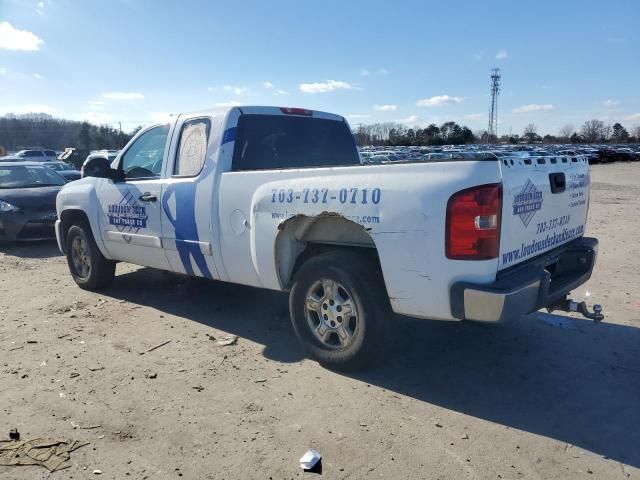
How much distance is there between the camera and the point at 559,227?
393 cm

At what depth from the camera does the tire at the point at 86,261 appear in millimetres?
6152

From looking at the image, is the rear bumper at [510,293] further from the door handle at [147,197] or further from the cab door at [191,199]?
the door handle at [147,197]

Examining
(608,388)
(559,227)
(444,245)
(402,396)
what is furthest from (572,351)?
(444,245)

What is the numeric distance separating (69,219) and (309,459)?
5.06m

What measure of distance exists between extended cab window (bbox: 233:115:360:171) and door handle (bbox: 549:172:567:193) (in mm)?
2179

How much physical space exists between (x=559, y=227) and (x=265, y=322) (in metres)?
2.86

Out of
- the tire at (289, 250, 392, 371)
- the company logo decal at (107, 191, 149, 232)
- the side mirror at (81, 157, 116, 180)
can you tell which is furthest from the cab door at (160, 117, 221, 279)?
the tire at (289, 250, 392, 371)

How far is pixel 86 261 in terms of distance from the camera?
6.36 metres

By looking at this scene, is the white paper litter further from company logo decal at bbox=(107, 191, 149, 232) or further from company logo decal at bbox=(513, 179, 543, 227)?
company logo decal at bbox=(107, 191, 149, 232)

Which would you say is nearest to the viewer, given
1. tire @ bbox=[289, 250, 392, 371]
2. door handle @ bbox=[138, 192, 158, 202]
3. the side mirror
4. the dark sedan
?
tire @ bbox=[289, 250, 392, 371]

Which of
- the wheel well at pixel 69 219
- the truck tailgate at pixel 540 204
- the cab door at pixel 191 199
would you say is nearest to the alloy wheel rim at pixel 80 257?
the wheel well at pixel 69 219

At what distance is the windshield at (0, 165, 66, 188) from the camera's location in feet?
34.2

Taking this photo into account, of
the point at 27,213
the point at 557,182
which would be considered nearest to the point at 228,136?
the point at 557,182

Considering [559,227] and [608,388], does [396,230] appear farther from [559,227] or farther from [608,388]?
[608,388]
